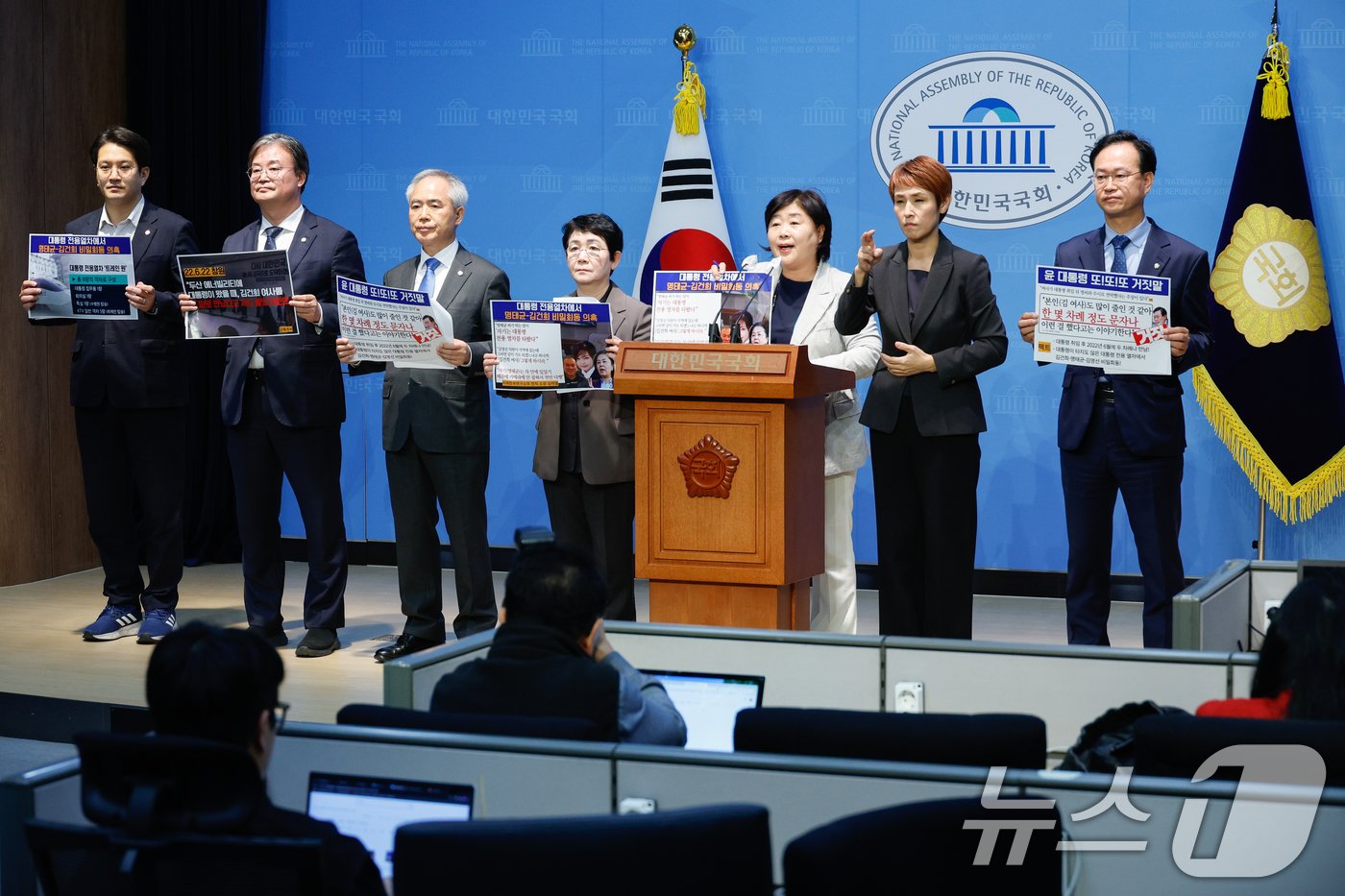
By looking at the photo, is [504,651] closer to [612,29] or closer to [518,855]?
[518,855]

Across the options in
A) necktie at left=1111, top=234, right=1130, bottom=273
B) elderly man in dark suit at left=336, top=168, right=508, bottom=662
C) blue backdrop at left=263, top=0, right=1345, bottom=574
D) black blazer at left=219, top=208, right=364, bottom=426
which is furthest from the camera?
blue backdrop at left=263, top=0, right=1345, bottom=574

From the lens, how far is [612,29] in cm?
729

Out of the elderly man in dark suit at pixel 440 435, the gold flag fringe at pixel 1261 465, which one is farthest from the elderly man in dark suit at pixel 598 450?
the gold flag fringe at pixel 1261 465

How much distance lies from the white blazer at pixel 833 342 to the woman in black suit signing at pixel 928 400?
0.14 metres

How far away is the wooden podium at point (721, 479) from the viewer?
4.24 m

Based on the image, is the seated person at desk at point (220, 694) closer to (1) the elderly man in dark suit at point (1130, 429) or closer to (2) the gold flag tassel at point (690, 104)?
(1) the elderly man in dark suit at point (1130, 429)

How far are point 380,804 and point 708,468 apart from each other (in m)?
2.19

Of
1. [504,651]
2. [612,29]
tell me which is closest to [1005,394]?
[612,29]

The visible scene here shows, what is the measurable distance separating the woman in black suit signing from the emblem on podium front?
0.69 metres

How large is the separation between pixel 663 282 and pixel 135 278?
7.76 ft

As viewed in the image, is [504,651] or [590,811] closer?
[590,811]

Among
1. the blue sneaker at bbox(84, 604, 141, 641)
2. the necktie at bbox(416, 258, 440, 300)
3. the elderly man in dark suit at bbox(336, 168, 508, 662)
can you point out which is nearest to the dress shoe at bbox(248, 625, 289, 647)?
the elderly man in dark suit at bbox(336, 168, 508, 662)

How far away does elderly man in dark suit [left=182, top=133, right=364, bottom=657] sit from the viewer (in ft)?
18.5

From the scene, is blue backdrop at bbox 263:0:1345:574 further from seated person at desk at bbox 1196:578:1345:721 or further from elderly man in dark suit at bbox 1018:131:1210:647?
seated person at desk at bbox 1196:578:1345:721
